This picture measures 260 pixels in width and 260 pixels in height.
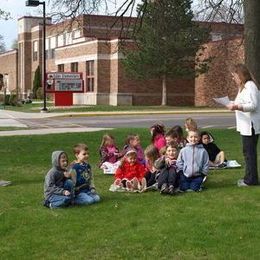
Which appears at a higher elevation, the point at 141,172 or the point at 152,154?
the point at 152,154

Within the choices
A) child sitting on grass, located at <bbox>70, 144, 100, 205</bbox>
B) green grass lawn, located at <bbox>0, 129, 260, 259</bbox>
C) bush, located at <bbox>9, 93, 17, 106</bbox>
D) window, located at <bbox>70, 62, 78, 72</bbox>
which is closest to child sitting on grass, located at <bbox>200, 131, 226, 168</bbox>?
green grass lawn, located at <bbox>0, 129, 260, 259</bbox>

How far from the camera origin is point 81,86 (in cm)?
4478

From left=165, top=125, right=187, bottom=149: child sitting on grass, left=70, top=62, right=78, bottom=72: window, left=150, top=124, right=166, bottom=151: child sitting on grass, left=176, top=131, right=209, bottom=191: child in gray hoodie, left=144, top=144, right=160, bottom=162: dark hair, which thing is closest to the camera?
left=176, top=131, right=209, bottom=191: child in gray hoodie

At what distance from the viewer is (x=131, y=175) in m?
9.38

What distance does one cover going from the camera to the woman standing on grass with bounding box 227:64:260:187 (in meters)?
8.82

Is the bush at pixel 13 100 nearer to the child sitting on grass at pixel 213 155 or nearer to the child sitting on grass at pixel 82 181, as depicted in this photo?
the child sitting on grass at pixel 213 155

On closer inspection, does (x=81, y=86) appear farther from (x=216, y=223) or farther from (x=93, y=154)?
(x=216, y=223)

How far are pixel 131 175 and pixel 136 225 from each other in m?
2.36

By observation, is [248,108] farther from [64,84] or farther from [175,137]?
[64,84]

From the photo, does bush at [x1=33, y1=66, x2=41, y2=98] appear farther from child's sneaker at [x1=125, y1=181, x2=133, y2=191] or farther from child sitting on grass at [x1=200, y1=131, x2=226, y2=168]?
child's sneaker at [x1=125, y1=181, x2=133, y2=191]

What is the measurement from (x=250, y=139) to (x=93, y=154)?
619 centimetres

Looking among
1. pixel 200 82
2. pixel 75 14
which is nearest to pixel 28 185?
pixel 75 14

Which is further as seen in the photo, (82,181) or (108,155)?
(108,155)

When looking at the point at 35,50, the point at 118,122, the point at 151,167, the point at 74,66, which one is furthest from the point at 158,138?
the point at 35,50
